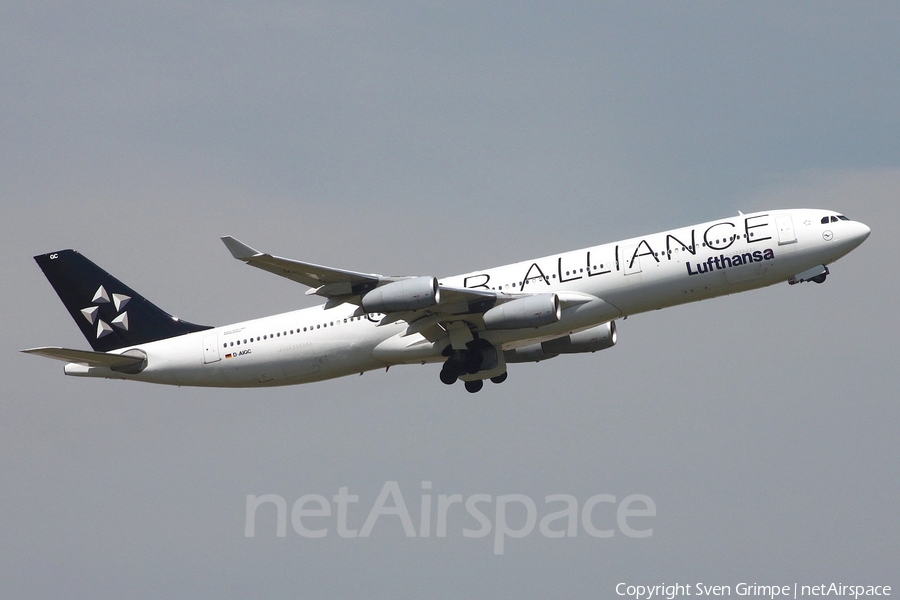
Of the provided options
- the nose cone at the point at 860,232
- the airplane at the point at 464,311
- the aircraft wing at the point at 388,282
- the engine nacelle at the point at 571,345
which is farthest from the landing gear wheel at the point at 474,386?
the nose cone at the point at 860,232

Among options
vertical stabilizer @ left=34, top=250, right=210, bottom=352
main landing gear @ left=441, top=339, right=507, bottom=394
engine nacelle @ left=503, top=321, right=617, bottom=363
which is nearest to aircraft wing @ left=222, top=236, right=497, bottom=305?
main landing gear @ left=441, top=339, right=507, bottom=394

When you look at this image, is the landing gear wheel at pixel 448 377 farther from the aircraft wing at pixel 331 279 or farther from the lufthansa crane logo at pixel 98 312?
the lufthansa crane logo at pixel 98 312

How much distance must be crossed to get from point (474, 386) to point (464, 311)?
664cm

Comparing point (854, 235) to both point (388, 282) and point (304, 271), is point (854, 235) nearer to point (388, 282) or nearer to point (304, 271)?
point (388, 282)

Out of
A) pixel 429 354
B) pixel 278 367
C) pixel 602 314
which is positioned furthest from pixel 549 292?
pixel 278 367

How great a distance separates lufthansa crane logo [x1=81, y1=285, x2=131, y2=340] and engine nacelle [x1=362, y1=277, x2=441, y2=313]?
13984 millimetres

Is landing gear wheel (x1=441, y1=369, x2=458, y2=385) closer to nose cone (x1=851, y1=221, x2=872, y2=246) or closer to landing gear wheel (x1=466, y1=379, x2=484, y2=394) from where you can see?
landing gear wheel (x1=466, y1=379, x2=484, y2=394)

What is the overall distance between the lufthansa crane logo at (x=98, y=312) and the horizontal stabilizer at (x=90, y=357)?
2.17m

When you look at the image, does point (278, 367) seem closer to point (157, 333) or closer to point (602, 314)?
point (157, 333)

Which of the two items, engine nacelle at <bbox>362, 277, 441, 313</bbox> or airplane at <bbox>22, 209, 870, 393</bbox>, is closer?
engine nacelle at <bbox>362, 277, 441, 313</bbox>

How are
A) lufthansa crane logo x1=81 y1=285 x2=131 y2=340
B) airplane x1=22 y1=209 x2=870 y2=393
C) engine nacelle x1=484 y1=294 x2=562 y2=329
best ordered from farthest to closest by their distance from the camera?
lufthansa crane logo x1=81 y1=285 x2=131 y2=340 < airplane x1=22 y1=209 x2=870 y2=393 < engine nacelle x1=484 y1=294 x2=562 y2=329

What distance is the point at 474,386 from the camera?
48656mm

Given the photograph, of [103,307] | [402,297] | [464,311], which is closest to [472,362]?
[464,311]

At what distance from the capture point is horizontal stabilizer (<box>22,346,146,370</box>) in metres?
43.9
